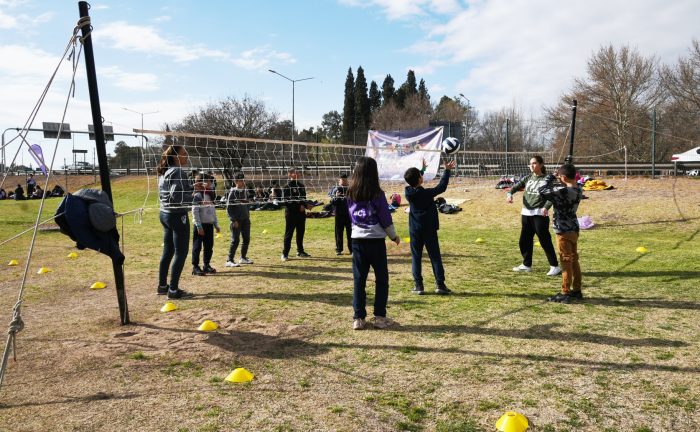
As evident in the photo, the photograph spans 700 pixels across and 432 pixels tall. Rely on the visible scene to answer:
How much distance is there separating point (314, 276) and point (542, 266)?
3.95 m

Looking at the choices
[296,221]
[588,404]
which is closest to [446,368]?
[588,404]

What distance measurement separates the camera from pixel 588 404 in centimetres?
355

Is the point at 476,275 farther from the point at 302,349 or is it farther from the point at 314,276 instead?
the point at 302,349

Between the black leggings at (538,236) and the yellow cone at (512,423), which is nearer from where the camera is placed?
the yellow cone at (512,423)

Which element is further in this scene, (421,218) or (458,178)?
(458,178)

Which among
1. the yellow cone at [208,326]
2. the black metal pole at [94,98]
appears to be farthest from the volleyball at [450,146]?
the black metal pole at [94,98]

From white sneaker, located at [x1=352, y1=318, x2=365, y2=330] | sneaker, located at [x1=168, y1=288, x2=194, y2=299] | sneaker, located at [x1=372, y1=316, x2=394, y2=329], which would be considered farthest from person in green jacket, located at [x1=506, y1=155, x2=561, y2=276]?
sneaker, located at [x1=168, y1=288, x2=194, y2=299]

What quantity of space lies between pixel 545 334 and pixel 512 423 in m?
2.11

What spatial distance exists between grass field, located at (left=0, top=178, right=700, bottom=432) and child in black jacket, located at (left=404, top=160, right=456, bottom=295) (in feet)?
1.11

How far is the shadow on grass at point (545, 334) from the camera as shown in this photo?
15.6 ft

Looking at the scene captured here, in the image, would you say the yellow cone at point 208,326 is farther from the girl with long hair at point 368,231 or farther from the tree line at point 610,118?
the tree line at point 610,118

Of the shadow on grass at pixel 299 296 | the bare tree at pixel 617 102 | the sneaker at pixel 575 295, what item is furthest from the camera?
the bare tree at pixel 617 102

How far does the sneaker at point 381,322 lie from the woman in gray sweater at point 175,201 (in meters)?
2.76

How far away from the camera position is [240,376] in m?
4.11
